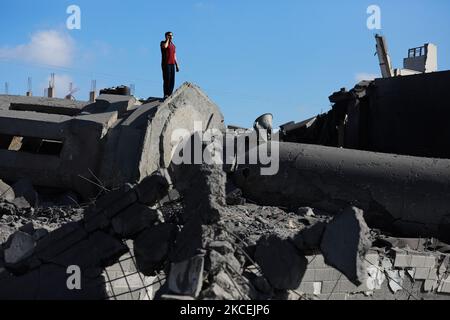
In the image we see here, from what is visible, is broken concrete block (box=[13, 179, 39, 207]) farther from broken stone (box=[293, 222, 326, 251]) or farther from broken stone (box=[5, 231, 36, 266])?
broken stone (box=[293, 222, 326, 251])

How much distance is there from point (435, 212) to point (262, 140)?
2.42m

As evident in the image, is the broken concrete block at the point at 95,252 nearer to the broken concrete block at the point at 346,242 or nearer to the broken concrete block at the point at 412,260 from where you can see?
the broken concrete block at the point at 346,242

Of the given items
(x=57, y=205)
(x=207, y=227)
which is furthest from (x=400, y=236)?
(x=57, y=205)

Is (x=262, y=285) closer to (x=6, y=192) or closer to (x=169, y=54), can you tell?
(x=6, y=192)

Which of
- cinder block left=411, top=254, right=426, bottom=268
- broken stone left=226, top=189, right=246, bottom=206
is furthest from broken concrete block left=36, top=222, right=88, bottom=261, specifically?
cinder block left=411, top=254, right=426, bottom=268

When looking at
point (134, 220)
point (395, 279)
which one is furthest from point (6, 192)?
point (395, 279)

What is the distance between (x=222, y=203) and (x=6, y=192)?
386 cm

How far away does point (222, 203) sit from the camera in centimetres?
515

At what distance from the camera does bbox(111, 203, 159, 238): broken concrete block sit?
214 inches

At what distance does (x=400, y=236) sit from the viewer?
7.65m

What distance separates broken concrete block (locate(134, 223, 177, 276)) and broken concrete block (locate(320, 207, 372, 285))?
1376 mm

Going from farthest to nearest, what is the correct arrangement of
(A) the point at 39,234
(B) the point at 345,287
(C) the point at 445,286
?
(C) the point at 445,286 → (B) the point at 345,287 → (A) the point at 39,234
